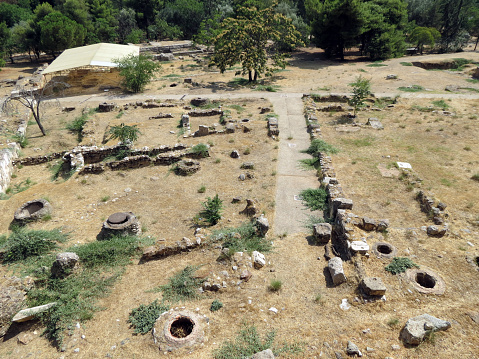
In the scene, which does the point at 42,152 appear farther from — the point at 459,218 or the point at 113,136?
the point at 459,218

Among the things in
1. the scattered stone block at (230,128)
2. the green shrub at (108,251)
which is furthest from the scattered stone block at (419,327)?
the scattered stone block at (230,128)

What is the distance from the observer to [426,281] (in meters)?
8.37

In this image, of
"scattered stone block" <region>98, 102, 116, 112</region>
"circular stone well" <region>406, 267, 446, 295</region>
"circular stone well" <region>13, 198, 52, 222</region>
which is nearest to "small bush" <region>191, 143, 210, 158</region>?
"circular stone well" <region>13, 198, 52, 222</region>

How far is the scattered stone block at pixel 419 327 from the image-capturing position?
→ 6.50 meters

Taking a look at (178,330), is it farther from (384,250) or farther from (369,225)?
(369,225)

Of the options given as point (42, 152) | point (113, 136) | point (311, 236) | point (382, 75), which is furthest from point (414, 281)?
point (382, 75)

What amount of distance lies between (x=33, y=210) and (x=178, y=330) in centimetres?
813

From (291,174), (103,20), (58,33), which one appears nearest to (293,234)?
(291,174)

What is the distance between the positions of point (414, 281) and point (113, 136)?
16.7 metres

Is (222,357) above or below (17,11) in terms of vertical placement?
below

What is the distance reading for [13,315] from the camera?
7570 mm

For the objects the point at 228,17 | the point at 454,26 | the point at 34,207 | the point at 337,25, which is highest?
the point at 228,17

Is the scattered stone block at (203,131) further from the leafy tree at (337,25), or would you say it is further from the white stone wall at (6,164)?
the leafy tree at (337,25)

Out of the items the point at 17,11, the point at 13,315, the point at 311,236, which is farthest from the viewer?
the point at 17,11
